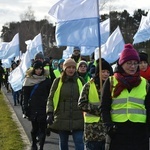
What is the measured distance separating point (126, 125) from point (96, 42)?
246 centimetres

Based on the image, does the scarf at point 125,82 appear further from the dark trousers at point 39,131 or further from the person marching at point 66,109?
the dark trousers at point 39,131

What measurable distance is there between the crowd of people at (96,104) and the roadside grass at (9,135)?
45 centimetres

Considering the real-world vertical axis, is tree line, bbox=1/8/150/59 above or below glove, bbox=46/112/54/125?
above

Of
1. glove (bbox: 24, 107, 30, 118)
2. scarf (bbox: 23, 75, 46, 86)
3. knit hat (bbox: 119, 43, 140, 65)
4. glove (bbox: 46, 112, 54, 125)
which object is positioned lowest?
glove (bbox: 24, 107, 30, 118)

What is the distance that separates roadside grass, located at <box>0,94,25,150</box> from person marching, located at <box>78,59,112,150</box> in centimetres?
268

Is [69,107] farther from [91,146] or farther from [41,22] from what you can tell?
[41,22]

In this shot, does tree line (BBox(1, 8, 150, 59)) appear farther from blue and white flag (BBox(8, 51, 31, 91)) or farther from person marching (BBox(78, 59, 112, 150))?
person marching (BBox(78, 59, 112, 150))

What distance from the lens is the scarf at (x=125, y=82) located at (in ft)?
14.5

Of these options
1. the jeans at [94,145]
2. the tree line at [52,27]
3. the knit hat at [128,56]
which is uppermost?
the tree line at [52,27]

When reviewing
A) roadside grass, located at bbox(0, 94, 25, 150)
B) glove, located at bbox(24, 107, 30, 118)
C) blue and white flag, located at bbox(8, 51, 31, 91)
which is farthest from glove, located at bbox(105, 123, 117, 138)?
blue and white flag, located at bbox(8, 51, 31, 91)

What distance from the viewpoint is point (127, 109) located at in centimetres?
446

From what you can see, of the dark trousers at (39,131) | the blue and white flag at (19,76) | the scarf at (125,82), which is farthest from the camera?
the blue and white flag at (19,76)

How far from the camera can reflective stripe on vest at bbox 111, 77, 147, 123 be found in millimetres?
4445

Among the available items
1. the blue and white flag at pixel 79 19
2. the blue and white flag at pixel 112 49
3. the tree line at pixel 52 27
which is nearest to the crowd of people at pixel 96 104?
the blue and white flag at pixel 79 19
